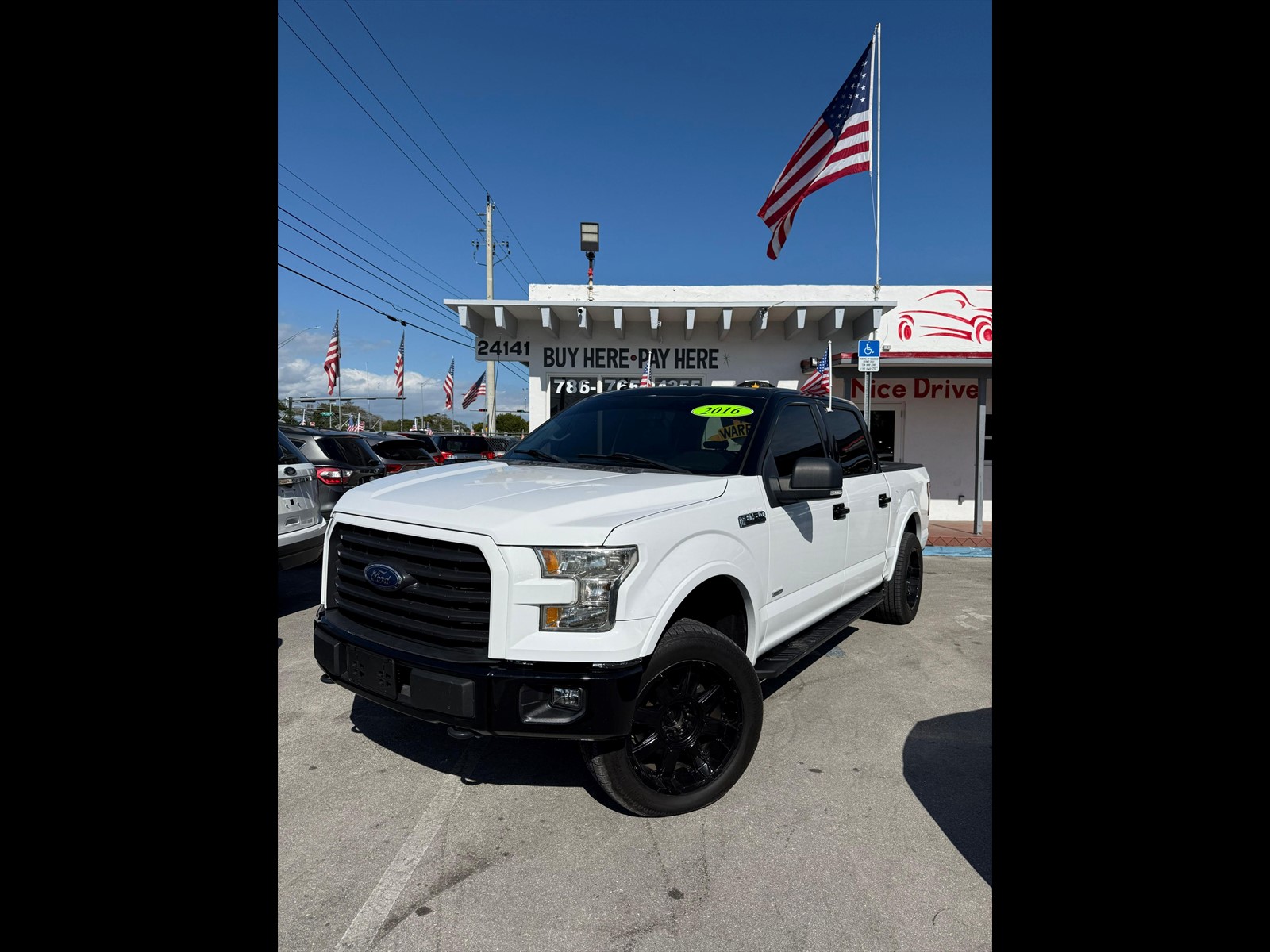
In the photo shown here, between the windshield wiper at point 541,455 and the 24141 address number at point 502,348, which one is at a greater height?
the 24141 address number at point 502,348

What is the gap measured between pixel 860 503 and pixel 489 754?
9.79ft

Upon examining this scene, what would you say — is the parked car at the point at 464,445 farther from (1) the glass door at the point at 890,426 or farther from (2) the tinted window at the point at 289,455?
(2) the tinted window at the point at 289,455

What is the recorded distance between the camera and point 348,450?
8992 millimetres

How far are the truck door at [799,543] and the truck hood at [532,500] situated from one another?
22.2 inches

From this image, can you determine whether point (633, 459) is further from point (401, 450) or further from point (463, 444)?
point (463, 444)

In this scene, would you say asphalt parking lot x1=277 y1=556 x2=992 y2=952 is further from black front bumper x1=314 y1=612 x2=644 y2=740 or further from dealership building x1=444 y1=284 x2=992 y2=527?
dealership building x1=444 y1=284 x2=992 y2=527

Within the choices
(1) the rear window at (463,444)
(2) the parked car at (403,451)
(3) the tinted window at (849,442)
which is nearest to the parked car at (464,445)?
(1) the rear window at (463,444)

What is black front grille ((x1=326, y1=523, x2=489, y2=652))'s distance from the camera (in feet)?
9.18

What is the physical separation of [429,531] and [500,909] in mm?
1430

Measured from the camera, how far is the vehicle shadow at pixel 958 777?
9.52 ft

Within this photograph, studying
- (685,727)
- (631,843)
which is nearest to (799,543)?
(685,727)

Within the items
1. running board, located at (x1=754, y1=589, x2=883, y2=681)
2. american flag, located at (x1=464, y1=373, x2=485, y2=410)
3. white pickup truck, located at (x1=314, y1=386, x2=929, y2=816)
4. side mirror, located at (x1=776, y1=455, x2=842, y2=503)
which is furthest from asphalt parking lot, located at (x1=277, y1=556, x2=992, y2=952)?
american flag, located at (x1=464, y1=373, x2=485, y2=410)
